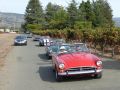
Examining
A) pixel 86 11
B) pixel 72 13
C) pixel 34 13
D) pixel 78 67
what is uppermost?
pixel 34 13

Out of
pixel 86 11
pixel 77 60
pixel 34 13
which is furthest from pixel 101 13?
pixel 77 60

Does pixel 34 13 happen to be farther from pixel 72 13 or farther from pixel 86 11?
pixel 72 13

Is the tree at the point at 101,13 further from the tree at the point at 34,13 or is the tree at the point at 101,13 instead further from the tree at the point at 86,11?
the tree at the point at 34,13

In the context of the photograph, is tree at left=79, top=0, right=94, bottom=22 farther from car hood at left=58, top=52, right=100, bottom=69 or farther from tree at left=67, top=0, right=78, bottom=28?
car hood at left=58, top=52, right=100, bottom=69

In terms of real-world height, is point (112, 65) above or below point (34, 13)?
below

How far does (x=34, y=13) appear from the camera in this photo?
159 meters

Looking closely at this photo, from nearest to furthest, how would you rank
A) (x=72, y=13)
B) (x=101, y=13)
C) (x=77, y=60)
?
(x=77, y=60)
(x=72, y=13)
(x=101, y=13)

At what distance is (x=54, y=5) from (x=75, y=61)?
14531cm

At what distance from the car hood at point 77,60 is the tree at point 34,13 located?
456 feet

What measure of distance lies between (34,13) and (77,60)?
485 feet

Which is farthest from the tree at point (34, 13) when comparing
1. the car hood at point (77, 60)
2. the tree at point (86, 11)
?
the car hood at point (77, 60)

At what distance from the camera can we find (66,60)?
1283 centimetres

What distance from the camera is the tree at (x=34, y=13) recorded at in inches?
6127

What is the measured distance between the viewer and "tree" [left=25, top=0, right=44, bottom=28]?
156 metres
